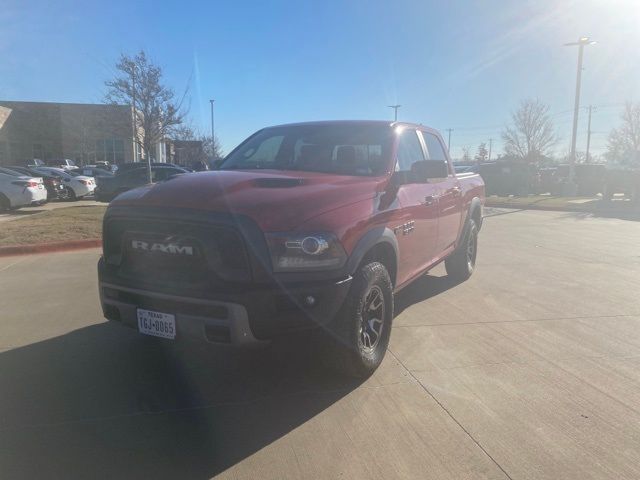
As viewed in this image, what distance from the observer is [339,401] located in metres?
3.52

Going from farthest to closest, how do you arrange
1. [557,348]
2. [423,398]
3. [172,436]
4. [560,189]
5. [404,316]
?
1. [560,189]
2. [404,316]
3. [557,348]
4. [423,398]
5. [172,436]

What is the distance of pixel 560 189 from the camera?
94.6 ft

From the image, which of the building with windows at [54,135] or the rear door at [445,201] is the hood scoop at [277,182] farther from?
the building with windows at [54,135]

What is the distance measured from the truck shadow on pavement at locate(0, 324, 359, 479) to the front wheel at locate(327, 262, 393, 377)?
216 millimetres

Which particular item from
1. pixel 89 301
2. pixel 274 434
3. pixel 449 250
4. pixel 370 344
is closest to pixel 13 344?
pixel 89 301

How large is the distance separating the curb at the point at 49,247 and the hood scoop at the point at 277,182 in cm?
700

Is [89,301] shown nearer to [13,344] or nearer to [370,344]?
[13,344]

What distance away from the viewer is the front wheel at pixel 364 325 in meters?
3.44

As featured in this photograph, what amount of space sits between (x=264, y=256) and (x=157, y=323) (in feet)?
2.92

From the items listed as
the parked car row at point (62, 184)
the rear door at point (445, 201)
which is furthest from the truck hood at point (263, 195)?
the parked car row at point (62, 184)

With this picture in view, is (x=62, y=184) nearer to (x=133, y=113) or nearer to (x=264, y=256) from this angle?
(x=133, y=113)

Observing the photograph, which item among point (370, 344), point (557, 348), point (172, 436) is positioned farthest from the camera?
point (557, 348)

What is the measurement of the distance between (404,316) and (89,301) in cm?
353

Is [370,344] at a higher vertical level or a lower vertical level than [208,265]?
lower
